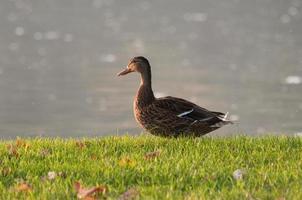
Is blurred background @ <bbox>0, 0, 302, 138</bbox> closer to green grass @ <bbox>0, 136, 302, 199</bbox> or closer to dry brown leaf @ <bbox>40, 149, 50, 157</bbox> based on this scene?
green grass @ <bbox>0, 136, 302, 199</bbox>

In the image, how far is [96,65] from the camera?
78.7 m

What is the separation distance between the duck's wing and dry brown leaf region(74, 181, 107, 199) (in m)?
3.40

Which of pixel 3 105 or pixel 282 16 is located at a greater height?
pixel 282 16

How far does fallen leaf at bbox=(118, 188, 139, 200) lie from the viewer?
28.3 ft

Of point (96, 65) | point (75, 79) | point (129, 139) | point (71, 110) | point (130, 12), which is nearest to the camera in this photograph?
point (129, 139)

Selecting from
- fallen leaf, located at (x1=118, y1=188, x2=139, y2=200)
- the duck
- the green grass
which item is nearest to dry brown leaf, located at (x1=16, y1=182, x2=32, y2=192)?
the green grass

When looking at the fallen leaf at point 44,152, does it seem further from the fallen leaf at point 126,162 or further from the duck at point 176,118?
the duck at point 176,118

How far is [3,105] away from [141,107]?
44.4m

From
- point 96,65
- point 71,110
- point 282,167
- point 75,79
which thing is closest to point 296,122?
point 71,110

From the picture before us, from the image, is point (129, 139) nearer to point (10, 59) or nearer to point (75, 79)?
point (75, 79)

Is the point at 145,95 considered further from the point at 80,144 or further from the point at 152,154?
the point at 152,154

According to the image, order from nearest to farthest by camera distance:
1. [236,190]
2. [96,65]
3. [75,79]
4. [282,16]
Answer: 1. [236,190]
2. [75,79]
3. [96,65]
4. [282,16]

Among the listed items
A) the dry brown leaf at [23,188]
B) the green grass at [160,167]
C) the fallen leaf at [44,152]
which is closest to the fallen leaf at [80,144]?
the green grass at [160,167]

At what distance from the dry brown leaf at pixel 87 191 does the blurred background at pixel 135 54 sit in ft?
26.1
